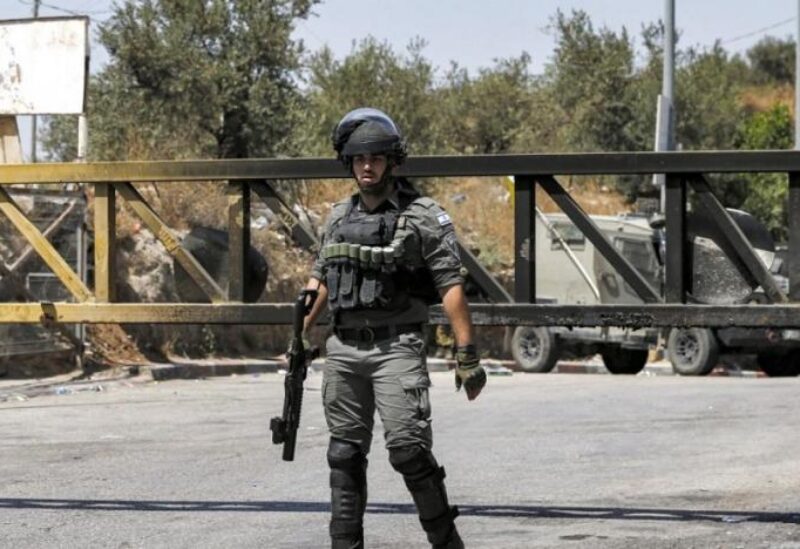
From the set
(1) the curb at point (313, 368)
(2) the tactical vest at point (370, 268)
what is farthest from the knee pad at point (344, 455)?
(1) the curb at point (313, 368)

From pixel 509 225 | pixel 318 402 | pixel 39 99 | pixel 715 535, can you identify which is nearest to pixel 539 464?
pixel 715 535

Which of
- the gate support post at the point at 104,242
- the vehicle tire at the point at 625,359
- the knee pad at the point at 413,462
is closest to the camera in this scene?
the knee pad at the point at 413,462

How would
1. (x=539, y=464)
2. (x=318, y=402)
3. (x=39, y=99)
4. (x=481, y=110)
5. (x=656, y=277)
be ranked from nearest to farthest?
(x=539, y=464) < (x=318, y=402) < (x=39, y=99) < (x=656, y=277) < (x=481, y=110)

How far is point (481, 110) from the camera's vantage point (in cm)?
5141

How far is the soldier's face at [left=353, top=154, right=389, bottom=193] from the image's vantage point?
6711 mm

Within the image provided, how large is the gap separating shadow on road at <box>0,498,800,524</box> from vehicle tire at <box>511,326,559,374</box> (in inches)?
596

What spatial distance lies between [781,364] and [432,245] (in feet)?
57.1

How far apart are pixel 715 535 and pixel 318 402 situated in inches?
377

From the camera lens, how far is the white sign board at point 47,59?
1708cm

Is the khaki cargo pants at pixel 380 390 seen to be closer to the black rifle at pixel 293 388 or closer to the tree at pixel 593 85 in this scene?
the black rifle at pixel 293 388

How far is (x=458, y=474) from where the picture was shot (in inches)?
405

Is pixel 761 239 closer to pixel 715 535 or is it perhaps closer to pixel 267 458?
pixel 715 535

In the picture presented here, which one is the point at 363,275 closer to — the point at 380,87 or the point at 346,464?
the point at 346,464

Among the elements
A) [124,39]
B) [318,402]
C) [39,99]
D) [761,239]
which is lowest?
[318,402]
